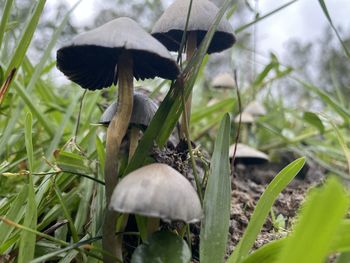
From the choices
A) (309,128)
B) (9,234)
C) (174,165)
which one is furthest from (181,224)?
(309,128)

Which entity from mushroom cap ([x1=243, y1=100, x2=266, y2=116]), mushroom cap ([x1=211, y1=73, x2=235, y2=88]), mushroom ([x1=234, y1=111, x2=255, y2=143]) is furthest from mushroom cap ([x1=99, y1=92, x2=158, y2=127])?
mushroom cap ([x1=211, y1=73, x2=235, y2=88])

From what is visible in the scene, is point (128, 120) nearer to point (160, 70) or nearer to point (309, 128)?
point (160, 70)

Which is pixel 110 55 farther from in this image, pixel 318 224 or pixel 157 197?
pixel 318 224

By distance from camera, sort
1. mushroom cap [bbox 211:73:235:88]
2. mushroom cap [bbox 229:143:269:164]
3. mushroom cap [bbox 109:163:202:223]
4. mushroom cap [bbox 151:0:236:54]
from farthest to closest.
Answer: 1. mushroom cap [bbox 211:73:235:88]
2. mushroom cap [bbox 229:143:269:164]
3. mushroom cap [bbox 151:0:236:54]
4. mushroom cap [bbox 109:163:202:223]

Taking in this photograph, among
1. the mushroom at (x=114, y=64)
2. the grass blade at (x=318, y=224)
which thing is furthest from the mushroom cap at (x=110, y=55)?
the grass blade at (x=318, y=224)

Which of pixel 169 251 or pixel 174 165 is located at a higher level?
pixel 174 165

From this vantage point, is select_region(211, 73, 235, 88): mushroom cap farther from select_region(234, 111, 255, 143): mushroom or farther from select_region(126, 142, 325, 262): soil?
select_region(126, 142, 325, 262): soil
